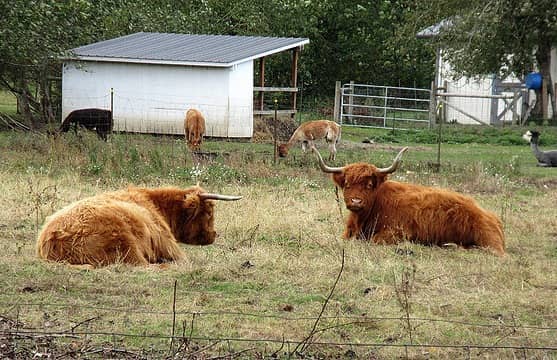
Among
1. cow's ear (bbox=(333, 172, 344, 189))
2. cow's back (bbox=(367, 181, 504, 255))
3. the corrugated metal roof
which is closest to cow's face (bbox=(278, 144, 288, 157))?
the corrugated metal roof

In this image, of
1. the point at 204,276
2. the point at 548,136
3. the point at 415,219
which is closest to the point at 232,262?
the point at 204,276

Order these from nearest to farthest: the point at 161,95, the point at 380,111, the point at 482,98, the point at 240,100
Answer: the point at 161,95 → the point at 240,100 → the point at 482,98 → the point at 380,111

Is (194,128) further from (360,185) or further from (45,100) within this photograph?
(360,185)

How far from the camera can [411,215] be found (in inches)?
457

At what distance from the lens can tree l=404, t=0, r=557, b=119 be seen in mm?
30594

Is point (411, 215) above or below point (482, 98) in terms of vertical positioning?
below

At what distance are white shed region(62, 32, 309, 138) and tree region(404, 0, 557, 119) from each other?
21.8 feet

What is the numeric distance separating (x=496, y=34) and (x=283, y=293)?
981 inches

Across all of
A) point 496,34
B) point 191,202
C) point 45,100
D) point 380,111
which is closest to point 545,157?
point 496,34

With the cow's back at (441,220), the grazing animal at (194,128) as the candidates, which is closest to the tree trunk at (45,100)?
the grazing animal at (194,128)

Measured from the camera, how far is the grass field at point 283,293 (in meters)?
6.76

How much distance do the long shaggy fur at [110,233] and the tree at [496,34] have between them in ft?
71.5

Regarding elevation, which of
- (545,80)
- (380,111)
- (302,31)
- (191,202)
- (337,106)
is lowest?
(191,202)

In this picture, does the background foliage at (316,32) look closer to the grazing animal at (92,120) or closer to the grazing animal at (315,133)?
the grazing animal at (92,120)
